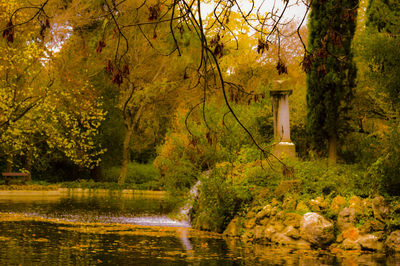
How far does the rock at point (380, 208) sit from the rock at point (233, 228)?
3.34 m

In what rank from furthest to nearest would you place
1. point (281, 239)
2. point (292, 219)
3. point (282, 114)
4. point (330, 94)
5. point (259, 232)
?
point (330, 94)
point (282, 114)
point (259, 232)
point (292, 219)
point (281, 239)

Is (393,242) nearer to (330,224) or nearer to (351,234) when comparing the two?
(351,234)

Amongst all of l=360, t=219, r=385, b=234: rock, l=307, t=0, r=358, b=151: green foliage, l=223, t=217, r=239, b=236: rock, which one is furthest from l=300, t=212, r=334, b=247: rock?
l=307, t=0, r=358, b=151: green foliage

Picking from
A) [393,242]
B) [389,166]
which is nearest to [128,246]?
[393,242]

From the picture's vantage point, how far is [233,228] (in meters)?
11.6

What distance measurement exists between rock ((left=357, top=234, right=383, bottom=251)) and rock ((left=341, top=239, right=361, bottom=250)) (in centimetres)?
7

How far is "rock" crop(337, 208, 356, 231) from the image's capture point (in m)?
9.73

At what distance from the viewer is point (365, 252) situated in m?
9.16

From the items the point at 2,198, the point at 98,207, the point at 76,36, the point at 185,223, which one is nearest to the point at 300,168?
the point at 185,223

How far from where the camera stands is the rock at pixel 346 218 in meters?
9.73

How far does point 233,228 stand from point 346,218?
2.93 metres

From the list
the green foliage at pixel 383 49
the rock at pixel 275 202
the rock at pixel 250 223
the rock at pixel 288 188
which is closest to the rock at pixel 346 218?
the rock at pixel 288 188

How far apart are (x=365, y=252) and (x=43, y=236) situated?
22.3ft

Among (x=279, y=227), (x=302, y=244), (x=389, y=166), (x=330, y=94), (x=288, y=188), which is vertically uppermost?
(x=330, y=94)
